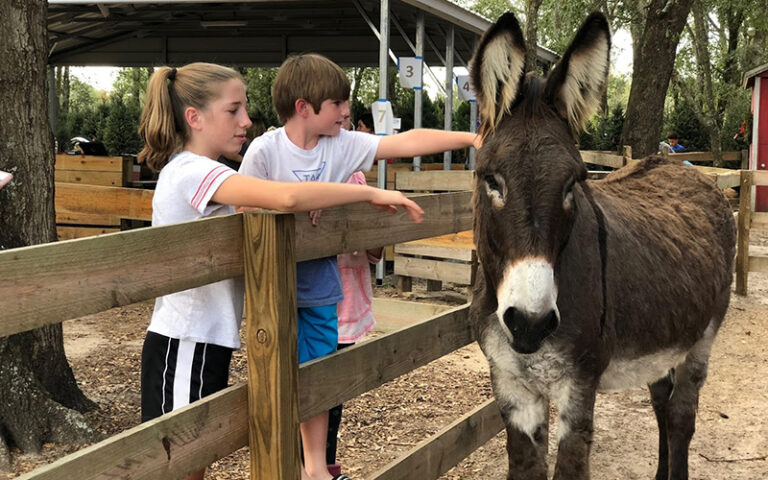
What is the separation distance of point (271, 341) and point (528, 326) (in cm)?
79

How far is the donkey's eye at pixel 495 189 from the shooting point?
8.27 feet

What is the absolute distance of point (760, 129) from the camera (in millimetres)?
19438

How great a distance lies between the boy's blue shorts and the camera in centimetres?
293

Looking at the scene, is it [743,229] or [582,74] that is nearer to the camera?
[582,74]

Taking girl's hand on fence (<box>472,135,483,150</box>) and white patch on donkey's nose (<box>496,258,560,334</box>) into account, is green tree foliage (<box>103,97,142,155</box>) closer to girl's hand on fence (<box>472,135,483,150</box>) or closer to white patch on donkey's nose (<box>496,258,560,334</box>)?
girl's hand on fence (<box>472,135,483,150</box>)

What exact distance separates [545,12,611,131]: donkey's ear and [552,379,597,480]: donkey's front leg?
0.98 metres

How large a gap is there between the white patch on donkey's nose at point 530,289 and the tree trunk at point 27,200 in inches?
128

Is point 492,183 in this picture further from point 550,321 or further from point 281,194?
point 281,194

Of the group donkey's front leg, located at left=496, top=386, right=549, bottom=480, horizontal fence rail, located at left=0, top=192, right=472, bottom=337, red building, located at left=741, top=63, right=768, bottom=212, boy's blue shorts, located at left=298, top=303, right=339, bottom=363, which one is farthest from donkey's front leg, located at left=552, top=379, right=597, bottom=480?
red building, located at left=741, top=63, right=768, bottom=212

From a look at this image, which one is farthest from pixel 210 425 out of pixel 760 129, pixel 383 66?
pixel 760 129

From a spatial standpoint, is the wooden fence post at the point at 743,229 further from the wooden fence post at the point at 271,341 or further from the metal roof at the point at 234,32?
the wooden fence post at the point at 271,341

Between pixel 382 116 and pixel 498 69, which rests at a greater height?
pixel 382 116

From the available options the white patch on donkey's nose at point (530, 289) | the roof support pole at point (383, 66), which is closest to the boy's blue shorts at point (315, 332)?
the white patch on donkey's nose at point (530, 289)

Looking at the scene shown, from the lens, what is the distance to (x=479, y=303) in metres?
3.04
